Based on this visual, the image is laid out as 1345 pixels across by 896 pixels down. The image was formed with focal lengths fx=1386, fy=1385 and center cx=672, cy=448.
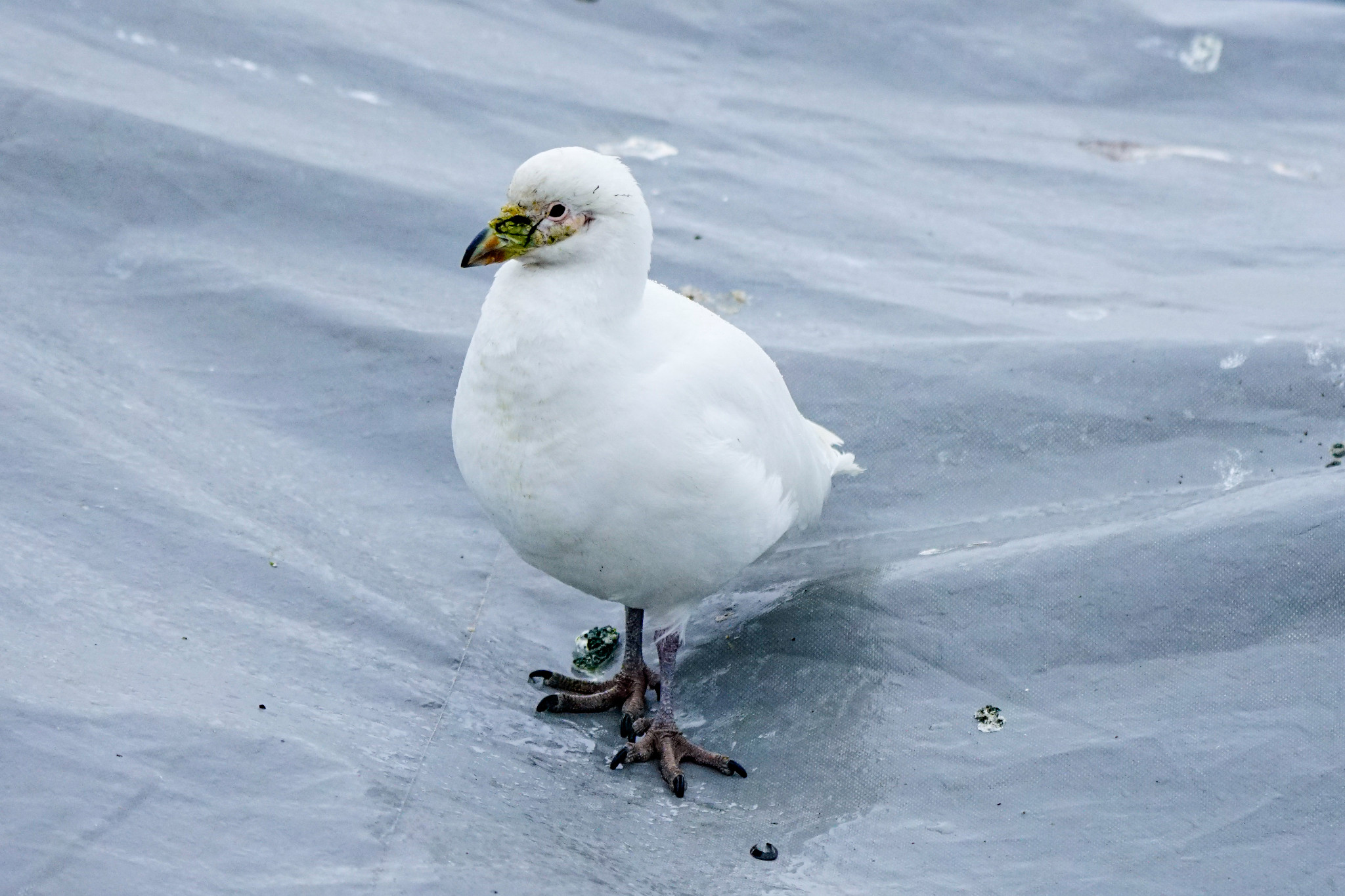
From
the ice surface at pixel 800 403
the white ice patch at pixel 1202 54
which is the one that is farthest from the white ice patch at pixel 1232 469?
the white ice patch at pixel 1202 54

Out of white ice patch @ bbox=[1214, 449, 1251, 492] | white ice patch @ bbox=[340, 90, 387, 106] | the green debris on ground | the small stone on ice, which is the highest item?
white ice patch @ bbox=[340, 90, 387, 106]

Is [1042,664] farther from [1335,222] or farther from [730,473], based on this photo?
[1335,222]

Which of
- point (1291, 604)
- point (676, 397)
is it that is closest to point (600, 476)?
point (676, 397)

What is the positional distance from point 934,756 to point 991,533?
820 mm

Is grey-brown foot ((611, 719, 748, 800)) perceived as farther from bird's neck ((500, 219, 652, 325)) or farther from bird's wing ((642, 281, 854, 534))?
bird's neck ((500, 219, 652, 325))

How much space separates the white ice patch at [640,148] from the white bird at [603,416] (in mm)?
1902

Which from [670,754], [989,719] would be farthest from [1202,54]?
[670,754]

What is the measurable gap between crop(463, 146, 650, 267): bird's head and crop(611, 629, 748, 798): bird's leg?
3.56 ft

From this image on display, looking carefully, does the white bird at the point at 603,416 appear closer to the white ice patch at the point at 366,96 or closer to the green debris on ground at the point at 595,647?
the green debris on ground at the point at 595,647

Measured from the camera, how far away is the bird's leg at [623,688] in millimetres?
3289

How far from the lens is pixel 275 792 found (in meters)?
2.54

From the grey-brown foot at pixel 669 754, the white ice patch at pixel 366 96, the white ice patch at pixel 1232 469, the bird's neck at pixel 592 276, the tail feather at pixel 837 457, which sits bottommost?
the grey-brown foot at pixel 669 754

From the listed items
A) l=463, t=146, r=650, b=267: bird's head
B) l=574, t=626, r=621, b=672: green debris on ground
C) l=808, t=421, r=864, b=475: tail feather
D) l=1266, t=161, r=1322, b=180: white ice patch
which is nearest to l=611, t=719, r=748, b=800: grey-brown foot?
l=574, t=626, r=621, b=672: green debris on ground

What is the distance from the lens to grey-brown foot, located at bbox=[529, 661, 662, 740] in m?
3.28
